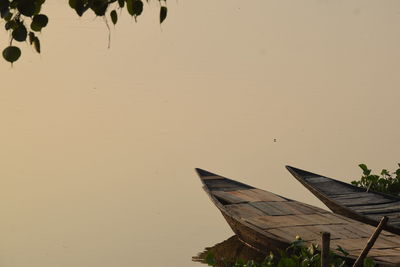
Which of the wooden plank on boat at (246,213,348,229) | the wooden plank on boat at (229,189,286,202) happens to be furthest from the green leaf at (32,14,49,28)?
the wooden plank on boat at (229,189,286,202)

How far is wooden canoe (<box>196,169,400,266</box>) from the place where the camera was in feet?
18.5

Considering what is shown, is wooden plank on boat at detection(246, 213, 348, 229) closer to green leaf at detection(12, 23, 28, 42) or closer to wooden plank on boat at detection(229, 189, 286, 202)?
wooden plank on boat at detection(229, 189, 286, 202)

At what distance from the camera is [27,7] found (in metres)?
1.91

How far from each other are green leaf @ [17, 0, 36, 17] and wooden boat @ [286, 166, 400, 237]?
5.01m

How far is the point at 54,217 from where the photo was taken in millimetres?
8094

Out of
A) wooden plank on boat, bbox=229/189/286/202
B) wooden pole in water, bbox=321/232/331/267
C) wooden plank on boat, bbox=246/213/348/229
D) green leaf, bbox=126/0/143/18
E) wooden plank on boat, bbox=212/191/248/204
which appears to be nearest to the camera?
green leaf, bbox=126/0/143/18

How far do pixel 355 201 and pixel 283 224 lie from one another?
4.56 ft

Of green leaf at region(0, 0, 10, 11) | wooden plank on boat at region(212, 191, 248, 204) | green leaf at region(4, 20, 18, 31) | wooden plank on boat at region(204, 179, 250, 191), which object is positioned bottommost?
green leaf at region(0, 0, 10, 11)

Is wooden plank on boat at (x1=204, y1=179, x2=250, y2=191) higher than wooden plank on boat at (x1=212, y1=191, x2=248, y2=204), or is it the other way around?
wooden plank on boat at (x1=204, y1=179, x2=250, y2=191)

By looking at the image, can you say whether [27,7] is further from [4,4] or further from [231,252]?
[231,252]

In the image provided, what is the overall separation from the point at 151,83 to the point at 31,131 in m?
2.96

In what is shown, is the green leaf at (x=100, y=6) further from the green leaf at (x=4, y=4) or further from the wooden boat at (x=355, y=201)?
the wooden boat at (x=355, y=201)

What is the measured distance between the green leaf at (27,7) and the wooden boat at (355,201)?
5007 mm

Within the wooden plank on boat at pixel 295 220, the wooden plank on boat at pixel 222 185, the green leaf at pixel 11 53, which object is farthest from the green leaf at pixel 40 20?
the wooden plank on boat at pixel 222 185
